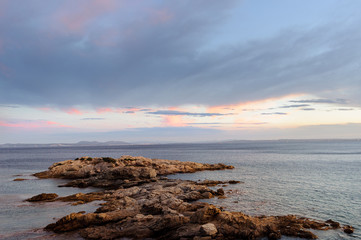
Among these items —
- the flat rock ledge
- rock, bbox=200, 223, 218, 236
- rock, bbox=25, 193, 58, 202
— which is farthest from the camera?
rock, bbox=25, 193, 58, 202

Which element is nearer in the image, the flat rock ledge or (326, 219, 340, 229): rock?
the flat rock ledge

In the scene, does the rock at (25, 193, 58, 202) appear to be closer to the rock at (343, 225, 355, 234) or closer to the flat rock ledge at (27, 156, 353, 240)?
the flat rock ledge at (27, 156, 353, 240)

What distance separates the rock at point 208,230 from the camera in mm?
19625

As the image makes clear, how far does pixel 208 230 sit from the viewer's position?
64.9 feet

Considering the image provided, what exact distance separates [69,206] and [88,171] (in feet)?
102

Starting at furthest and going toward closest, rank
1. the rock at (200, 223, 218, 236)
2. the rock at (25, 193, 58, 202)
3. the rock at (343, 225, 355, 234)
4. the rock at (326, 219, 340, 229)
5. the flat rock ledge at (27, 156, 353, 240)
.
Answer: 1. the rock at (25, 193, 58, 202)
2. the rock at (326, 219, 340, 229)
3. the rock at (343, 225, 355, 234)
4. the flat rock ledge at (27, 156, 353, 240)
5. the rock at (200, 223, 218, 236)

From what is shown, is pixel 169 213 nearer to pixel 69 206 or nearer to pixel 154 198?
pixel 154 198

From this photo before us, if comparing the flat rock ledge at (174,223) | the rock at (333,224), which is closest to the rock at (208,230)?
the flat rock ledge at (174,223)

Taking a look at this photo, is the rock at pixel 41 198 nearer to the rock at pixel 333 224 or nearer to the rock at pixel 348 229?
the rock at pixel 333 224

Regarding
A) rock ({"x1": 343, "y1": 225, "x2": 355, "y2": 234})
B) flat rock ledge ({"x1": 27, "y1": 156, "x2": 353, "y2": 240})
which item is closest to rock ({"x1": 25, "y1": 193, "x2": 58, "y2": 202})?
flat rock ledge ({"x1": 27, "y1": 156, "x2": 353, "y2": 240})

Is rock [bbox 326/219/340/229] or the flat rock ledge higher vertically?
the flat rock ledge

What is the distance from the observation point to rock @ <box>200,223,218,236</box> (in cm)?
1962

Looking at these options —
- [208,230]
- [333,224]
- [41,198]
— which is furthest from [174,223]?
[41,198]

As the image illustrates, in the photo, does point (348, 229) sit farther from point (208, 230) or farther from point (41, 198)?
point (41, 198)
